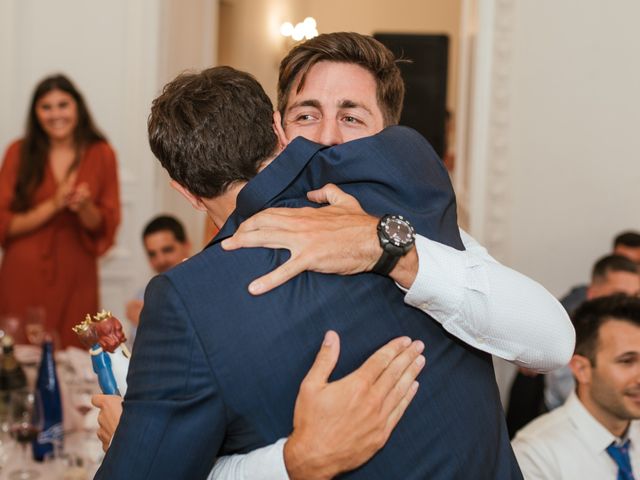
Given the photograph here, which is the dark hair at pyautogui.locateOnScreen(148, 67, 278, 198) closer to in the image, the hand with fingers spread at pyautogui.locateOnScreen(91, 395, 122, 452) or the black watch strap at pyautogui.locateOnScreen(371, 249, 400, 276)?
→ the black watch strap at pyautogui.locateOnScreen(371, 249, 400, 276)

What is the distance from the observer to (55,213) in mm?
4695

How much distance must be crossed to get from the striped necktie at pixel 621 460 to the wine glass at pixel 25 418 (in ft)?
5.11

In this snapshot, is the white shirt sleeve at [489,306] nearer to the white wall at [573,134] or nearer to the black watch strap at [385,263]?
the black watch strap at [385,263]

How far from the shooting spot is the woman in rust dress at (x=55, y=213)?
4711 mm

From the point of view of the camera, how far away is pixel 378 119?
2.12 meters

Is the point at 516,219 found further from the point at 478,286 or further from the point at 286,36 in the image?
the point at 286,36

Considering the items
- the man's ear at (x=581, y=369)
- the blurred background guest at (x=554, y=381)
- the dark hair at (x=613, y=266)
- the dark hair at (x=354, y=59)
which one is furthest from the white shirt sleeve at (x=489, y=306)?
the dark hair at (x=613, y=266)

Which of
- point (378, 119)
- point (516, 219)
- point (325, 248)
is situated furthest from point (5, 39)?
point (325, 248)

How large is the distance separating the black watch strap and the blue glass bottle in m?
1.56

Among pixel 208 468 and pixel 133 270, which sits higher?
pixel 208 468

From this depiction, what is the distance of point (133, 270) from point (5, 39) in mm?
1498

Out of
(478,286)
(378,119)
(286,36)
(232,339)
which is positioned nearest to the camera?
(232,339)

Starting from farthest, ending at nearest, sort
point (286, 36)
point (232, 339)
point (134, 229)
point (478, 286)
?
point (286, 36), point (134, 229), point (478, 286), point (232, 339)

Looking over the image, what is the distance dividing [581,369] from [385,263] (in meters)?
1.45
